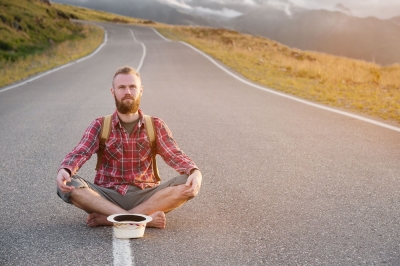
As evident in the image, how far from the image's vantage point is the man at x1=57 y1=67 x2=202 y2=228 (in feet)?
14.8

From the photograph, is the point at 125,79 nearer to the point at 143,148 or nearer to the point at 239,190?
the point at 143,148

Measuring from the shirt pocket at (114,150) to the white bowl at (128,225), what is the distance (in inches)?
23.6

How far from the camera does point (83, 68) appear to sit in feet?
71.6

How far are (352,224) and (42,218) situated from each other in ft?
8.73

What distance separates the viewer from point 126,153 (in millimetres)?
4703

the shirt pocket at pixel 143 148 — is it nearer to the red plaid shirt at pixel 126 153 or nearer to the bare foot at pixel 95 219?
the red plaid shirt at pixel 126 153

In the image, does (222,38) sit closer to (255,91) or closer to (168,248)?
(255,91)

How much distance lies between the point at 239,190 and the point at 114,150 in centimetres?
155

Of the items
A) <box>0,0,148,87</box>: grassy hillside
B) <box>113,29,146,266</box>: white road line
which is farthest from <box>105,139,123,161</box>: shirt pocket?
<box>0,0,148,87</box>: grassy hillside

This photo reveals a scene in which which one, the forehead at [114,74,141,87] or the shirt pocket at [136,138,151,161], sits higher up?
the forehead at [114,74,141,87]

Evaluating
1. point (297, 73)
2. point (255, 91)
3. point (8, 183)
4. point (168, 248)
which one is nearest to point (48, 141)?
point (8, 183)

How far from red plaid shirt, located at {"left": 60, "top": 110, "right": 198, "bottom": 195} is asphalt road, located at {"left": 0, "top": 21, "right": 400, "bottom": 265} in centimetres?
46

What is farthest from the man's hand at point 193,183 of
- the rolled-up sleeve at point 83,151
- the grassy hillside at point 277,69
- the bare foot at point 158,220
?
the grassy hillside at point 277,69

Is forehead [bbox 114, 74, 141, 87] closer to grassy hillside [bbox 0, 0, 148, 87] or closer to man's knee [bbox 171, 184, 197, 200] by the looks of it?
man's knee [bbox 171, 184, 197, 200]
